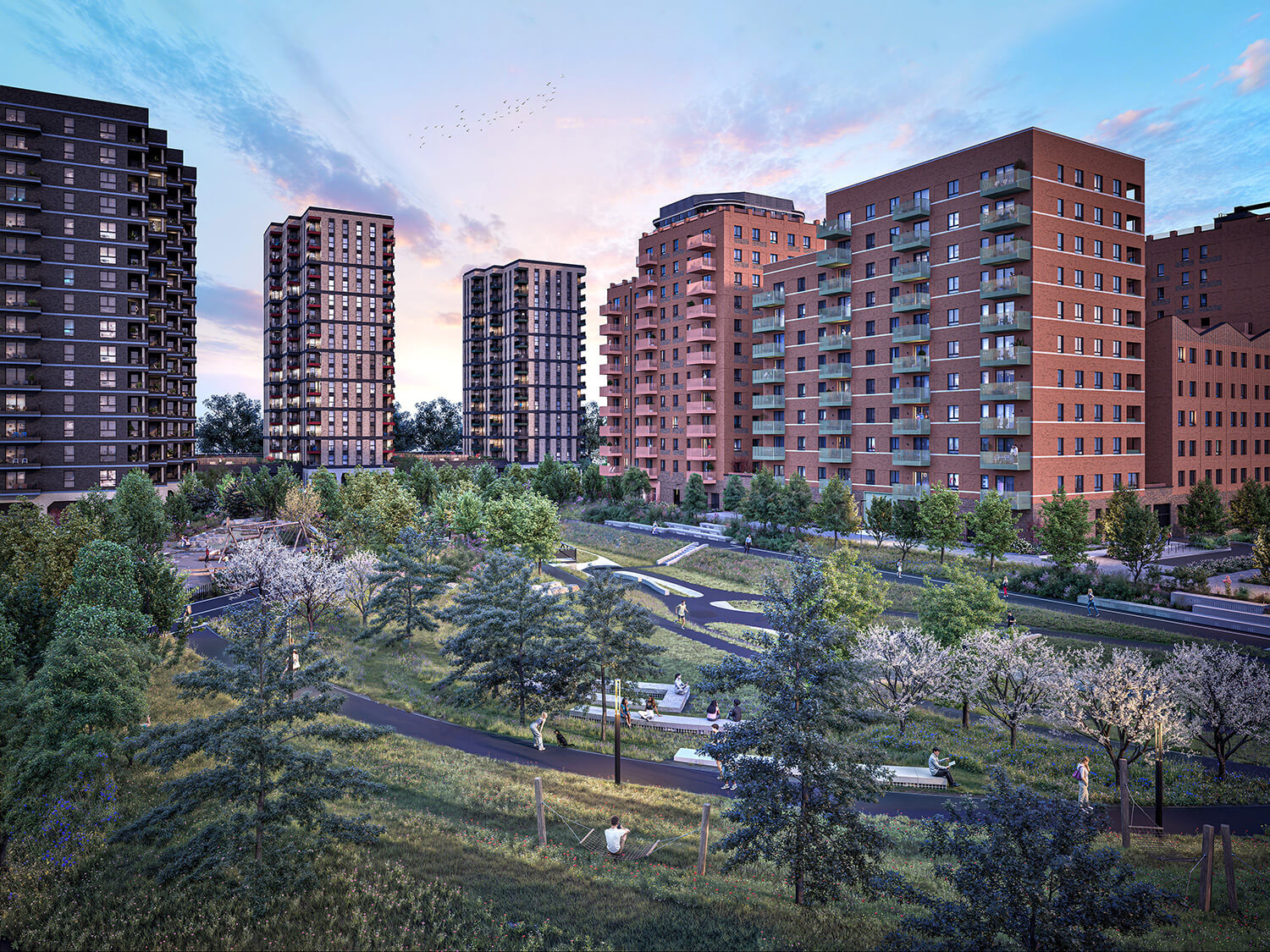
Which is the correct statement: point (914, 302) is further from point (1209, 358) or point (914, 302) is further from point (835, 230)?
point (1209, 358)

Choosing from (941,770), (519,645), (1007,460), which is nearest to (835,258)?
(1007,460)

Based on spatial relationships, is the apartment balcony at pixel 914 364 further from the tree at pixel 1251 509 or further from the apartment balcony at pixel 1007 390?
the tree at pixel 1251 509

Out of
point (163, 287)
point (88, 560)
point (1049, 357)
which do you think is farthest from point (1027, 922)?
point (163, 287)

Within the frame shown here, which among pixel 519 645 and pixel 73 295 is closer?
pixel 519 645

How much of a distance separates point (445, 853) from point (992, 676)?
23.5 m

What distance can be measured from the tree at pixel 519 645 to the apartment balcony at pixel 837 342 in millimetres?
51340

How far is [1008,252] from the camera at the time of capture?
5603 cm

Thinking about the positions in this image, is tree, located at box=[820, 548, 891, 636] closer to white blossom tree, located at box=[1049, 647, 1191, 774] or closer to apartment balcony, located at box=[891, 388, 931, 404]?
white blossom tree, located at box=[1049, 647, 1191, 774]

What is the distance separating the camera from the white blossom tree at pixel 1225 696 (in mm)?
24359

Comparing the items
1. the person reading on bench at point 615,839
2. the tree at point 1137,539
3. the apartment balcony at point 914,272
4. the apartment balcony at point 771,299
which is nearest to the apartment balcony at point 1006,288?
the apartment balcony at point 914,272

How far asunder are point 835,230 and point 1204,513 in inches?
1717

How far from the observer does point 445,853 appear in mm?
15508

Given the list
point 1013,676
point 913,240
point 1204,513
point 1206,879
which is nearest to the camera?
point 1206,879

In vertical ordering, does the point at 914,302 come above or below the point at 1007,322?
above
